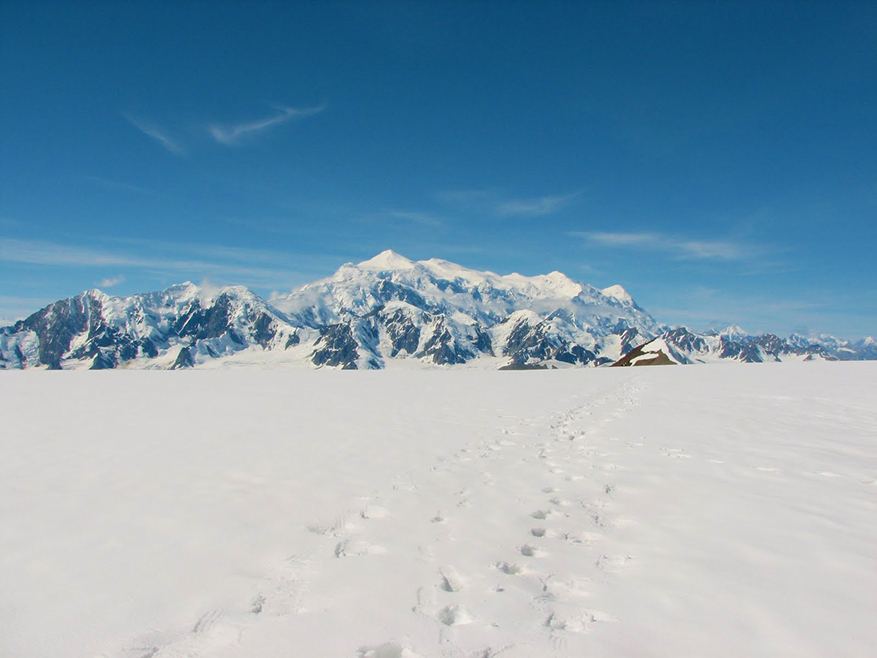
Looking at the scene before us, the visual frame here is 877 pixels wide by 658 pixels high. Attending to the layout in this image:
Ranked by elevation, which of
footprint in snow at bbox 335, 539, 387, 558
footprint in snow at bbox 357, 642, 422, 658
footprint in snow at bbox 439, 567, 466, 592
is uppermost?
footprint in snow at bbox 335, 539, 387, 558

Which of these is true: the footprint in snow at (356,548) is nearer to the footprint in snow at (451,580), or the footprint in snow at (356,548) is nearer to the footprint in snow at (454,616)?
the footprint in snow at (451,580)

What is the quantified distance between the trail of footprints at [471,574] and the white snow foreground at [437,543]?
3cm

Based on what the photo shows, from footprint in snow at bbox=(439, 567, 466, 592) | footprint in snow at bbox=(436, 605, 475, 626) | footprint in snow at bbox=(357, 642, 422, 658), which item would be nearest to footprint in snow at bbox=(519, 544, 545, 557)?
footprint in snow at bbox=(439, 567, 466, 592)

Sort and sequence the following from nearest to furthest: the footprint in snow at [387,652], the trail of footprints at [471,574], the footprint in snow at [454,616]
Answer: the footprint in snow at [387,652]
the trail of footprints at [471,574]
the footprint in snow at [454,616]

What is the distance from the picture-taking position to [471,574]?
5094mm

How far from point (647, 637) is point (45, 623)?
17.9 ft

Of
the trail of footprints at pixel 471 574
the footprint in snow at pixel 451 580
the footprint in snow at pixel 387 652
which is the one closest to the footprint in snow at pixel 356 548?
the trail of footprints at pixel 471 574

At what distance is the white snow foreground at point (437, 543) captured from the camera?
13.0ft

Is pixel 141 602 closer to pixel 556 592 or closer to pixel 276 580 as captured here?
pixel 276 580

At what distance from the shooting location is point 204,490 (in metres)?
7.95

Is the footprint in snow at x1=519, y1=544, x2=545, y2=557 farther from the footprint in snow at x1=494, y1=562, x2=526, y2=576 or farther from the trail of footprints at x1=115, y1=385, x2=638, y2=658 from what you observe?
the footprint in snow at x1=494, y1=562, x2=526, y2=576

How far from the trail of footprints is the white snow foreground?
27 millimetres

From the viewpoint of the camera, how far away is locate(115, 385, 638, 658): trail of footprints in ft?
13.0

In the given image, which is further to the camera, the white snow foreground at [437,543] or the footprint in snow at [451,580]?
the footprint in snow at [451,580]
